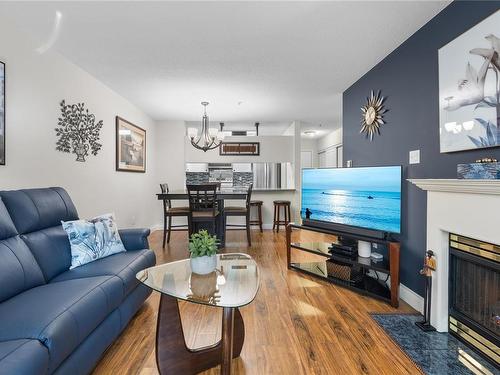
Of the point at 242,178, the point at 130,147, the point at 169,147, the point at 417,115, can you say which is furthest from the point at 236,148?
the point at 417,115

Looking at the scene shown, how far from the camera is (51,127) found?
9.20 feet

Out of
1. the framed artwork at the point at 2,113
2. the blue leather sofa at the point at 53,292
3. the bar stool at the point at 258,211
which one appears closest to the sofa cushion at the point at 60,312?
the blue leather sofa at the point at 53,292

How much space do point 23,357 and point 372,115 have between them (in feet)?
11.6

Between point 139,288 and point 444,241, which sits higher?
point 444,241

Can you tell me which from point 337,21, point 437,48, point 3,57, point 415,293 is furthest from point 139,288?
point 437,48

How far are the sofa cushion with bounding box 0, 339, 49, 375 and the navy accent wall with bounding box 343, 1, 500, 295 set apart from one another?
2.59m

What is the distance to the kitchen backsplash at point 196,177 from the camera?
6365 millimetres

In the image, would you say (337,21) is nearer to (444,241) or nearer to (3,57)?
(444,241)

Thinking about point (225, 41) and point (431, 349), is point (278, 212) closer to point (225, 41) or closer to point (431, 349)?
point (225, 41)

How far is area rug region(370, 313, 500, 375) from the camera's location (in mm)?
1664

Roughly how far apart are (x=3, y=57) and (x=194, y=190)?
2523 millimetres

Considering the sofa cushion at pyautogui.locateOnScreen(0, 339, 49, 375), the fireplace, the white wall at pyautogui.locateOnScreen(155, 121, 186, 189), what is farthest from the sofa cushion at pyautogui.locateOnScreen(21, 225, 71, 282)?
the white wall at pyautogui.locateOnScreen(155, 121, 186, 189)

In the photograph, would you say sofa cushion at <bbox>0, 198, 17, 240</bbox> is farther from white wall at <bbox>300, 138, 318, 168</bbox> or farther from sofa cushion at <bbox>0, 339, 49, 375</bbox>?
white wall at <bbox>300, 138, 318, 168</bbox>

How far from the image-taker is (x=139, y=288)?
227 centimetres
